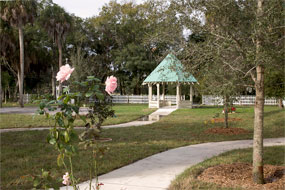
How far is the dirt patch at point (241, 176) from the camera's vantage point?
537 centimetres

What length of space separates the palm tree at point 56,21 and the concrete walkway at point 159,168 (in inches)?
1001

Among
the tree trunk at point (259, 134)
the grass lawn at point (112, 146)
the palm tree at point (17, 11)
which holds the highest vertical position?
the palm tree at point (17, 11)

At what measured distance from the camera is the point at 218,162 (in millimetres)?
7047

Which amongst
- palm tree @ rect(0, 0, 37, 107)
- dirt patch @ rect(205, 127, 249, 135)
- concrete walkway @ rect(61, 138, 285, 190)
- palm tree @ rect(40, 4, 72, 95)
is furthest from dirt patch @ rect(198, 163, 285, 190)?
palm tree @ rect(40, 4, 72, 95)

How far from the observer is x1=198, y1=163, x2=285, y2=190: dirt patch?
537 centimetres

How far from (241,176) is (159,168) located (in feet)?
5.46

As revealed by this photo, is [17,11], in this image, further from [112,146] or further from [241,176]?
[241,176]

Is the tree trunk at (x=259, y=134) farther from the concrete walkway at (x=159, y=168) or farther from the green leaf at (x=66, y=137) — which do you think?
the green leaf at (x=66, y=137)

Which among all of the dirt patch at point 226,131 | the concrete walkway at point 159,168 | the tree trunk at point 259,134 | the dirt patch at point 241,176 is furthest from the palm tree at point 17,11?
the tree trunk at point 259,134

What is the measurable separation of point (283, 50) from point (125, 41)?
131ft

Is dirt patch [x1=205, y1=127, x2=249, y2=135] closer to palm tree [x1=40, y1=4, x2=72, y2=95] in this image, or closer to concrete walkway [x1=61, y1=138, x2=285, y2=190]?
concrete walkway [x1=61, y1=138, x2=285, y2=190]

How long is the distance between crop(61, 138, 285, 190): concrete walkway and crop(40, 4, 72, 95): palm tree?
25.4 m

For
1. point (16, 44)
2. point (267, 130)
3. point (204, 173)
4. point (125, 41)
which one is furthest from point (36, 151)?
point (125, 41)

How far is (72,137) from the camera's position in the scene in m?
2.97
